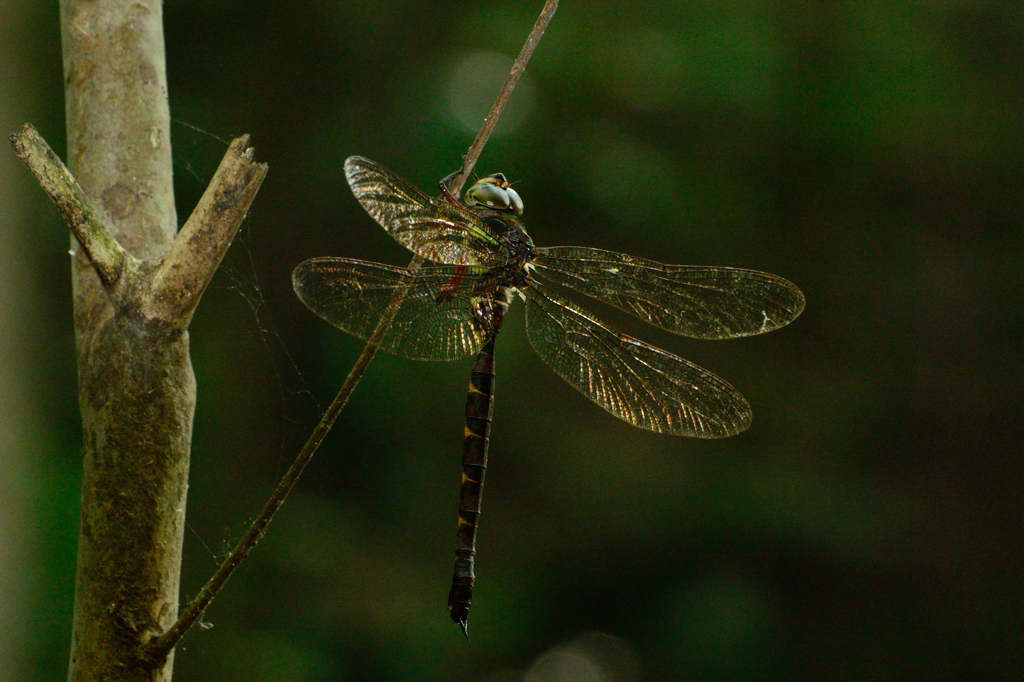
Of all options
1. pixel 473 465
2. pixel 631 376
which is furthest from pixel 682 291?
pixel 473 465

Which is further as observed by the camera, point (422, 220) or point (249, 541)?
point (422, 220)

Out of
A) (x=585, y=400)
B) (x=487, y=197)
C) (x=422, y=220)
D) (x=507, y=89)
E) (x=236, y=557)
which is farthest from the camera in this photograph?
(x=585, y=400)

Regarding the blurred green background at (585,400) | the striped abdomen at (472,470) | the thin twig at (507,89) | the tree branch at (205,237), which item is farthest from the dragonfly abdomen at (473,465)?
the blurred green background at (585,400)

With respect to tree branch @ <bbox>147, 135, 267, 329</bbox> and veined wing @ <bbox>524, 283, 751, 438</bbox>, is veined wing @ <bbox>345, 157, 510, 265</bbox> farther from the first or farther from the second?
tree branch @ <bbox>147, 135, 267, 329</bbox>

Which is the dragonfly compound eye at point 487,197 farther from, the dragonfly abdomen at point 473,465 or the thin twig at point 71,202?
the thin twig at point 71,202

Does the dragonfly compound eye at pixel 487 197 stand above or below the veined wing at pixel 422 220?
above

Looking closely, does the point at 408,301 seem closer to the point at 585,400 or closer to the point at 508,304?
the point at 508,304

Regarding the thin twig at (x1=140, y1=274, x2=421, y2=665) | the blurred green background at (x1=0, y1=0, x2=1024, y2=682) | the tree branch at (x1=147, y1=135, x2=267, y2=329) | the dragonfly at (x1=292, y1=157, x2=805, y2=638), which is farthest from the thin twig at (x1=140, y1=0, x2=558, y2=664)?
the blurred green background at (x1=0, y1=0, x2=1024, y2=682)
